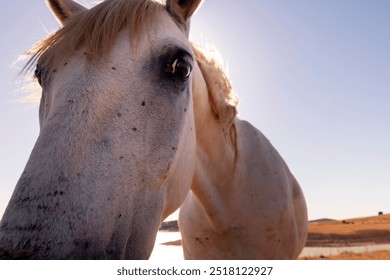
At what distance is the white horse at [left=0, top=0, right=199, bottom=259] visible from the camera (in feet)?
3.37

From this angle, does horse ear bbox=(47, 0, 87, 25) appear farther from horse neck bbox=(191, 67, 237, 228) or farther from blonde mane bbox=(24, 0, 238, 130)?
horse neck bbox=(191, 67, 237, 228)

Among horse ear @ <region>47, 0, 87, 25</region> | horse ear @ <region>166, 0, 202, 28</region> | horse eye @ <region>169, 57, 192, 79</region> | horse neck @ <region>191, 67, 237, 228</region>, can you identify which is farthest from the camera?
horse neck @ <region>191, 67, 237, 228</region>

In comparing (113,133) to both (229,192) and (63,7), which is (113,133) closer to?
(63,7)

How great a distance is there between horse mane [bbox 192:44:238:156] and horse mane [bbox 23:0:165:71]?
805 millimetres

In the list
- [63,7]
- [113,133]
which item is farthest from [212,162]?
[63,7]

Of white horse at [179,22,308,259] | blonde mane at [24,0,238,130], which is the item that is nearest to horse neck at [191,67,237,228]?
white horse at [179,22,308,259]

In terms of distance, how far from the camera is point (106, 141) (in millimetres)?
1262

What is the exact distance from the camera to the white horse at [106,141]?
1.03 metres

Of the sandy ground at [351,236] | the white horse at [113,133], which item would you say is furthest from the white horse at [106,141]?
the sandy ground at [351,236]

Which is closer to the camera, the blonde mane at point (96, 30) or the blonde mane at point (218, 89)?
the blonde mane at point (96, 30)

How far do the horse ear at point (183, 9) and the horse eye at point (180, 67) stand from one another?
0.52 meters

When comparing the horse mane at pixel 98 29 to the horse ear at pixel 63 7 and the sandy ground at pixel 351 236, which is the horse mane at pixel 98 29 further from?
the sandy ground at pixel 351 236
